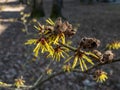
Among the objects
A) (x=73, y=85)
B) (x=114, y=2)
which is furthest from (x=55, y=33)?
(x=114, y=2)

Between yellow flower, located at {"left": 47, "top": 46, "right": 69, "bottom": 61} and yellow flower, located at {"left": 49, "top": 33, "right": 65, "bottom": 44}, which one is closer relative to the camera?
yellow flower, located at {"left": 49, "top": 33, "right": 65, "bottom": 44}

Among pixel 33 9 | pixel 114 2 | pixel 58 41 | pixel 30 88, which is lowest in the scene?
pixel 114 2

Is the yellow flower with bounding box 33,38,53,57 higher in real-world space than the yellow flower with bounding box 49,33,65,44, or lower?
lower

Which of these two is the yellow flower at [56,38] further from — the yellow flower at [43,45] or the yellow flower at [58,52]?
the yellow flower at [58,52]

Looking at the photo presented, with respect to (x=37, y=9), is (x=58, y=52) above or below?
above

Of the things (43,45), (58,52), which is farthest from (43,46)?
(58,52)

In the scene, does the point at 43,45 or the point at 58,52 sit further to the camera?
the point at 58,52

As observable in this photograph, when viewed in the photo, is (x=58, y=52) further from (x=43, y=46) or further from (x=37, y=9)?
(x=37, y=9)

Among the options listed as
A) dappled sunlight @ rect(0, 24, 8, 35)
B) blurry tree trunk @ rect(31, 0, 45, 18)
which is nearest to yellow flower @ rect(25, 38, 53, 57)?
dappled sunlight @ rect(0, 24, 8, 35)

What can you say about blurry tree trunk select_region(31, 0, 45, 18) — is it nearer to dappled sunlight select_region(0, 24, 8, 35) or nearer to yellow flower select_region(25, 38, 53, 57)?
dappled sunlight select_region(0, 24, 8, 35)

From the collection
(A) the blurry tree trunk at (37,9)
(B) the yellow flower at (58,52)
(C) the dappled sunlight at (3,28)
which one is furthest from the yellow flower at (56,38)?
(A) the blurry tree trunk at (37,9)

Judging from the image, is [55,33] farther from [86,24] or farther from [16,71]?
[86,24]
